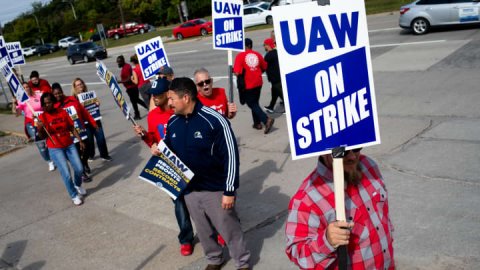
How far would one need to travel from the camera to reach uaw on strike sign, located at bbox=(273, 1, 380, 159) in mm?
2344

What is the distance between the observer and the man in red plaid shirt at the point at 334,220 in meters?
2.52

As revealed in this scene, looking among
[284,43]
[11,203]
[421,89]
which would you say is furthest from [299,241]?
[421,89]

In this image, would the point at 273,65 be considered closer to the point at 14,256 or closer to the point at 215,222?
the point at 215,222

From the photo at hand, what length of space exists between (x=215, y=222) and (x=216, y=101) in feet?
7.14

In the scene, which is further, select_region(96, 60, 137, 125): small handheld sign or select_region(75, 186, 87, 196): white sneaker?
select_region(75, 186, 87, 196): white sneaker

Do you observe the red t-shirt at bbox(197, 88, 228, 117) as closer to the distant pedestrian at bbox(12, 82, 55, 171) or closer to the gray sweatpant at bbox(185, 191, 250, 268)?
the gray sweatpant at bbox(185, 191, 250, 268)

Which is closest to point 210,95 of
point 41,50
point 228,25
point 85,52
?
point 228,25

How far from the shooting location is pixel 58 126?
7461mm

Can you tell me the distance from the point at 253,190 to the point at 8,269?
11.2ft

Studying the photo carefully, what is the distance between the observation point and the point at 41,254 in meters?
6.18

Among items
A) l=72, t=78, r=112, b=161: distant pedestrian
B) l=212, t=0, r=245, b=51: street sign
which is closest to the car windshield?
l=72, t=78, r=112, b=161: distant pedestrian

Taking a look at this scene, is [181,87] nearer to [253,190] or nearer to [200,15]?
[253,190]

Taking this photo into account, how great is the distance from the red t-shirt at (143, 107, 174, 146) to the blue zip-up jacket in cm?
93

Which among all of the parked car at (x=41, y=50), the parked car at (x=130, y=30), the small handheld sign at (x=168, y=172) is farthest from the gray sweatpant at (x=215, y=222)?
the parked car at (x=41, y=50)
